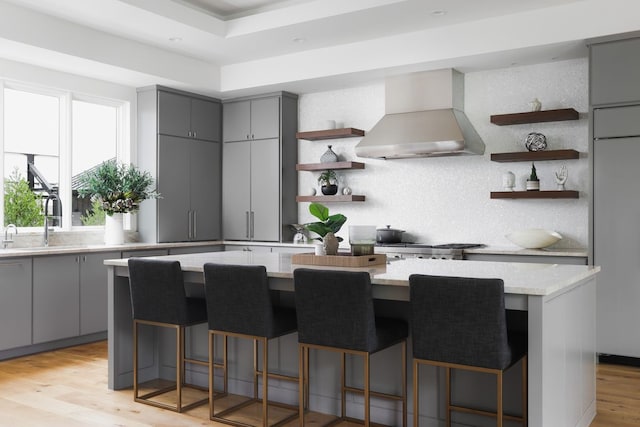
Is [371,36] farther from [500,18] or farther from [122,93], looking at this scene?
[122,93]

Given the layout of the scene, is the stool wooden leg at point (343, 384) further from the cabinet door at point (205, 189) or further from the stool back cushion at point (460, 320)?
the cabinet door at point (205, 189)

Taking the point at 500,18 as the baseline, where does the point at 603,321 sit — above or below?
below

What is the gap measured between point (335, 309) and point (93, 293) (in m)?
3.39

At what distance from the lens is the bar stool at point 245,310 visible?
3250 millimetres

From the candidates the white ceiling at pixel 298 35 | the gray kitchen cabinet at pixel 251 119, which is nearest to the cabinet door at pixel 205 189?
Result: the gray kitchen cabinet at pixel 251 119

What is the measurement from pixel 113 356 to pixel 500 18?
404cm

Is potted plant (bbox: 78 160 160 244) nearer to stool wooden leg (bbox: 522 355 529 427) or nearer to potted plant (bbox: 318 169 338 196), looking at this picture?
potted plant (bbox: 318 169 338 196)

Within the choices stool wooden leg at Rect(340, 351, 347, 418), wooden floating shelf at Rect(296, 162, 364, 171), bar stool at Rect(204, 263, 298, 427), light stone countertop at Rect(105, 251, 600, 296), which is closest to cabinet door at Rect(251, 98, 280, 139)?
wooden floating shelf at Rect(296, 162, 364, 171)

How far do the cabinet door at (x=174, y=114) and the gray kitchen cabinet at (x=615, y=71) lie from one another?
4.12 m

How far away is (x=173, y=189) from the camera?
6660 millimetres


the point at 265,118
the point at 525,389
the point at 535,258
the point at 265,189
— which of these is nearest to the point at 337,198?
the point at 265,189

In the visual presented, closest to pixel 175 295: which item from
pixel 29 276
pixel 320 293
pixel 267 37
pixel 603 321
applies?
pixel 320 293

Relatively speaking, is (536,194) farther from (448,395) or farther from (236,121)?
(236,121)

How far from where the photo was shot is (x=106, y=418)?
11.6 ft
